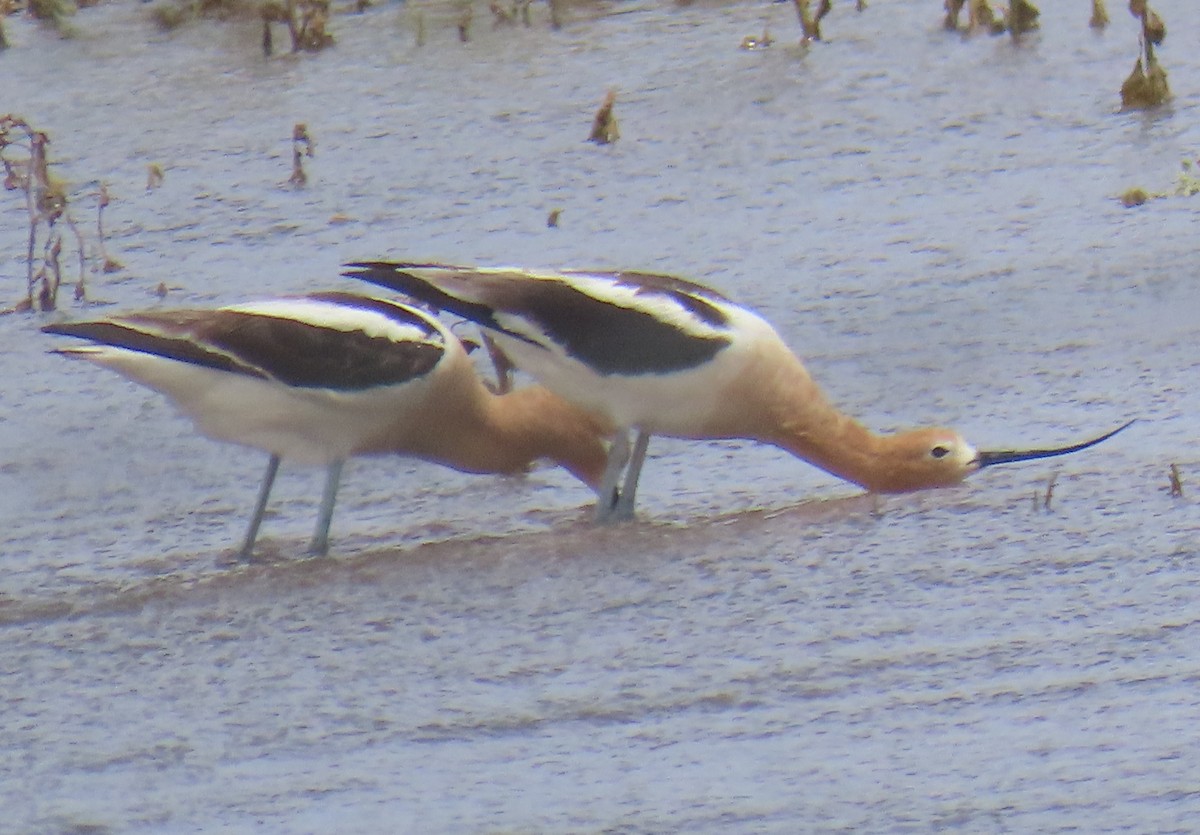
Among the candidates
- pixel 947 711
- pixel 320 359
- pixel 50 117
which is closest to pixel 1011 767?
pixel 947 711

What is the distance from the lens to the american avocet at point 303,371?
19.4 feet

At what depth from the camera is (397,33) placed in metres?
11.0

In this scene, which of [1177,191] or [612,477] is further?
[1177,191]

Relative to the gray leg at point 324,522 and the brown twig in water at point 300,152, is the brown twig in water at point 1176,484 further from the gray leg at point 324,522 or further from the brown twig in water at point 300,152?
the brown twig in water at point 300,152

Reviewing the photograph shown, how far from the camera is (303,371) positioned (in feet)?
19.4

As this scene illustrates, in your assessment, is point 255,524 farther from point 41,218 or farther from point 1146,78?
point 1146,78

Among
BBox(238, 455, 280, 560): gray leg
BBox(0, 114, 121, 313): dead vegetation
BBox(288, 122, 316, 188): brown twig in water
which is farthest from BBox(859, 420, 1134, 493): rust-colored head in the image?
BBox(288, 122, 316, 188): brown twig in water

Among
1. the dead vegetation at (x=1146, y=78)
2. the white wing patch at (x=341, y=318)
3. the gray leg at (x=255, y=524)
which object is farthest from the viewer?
the dead vegetation at (x=1146, y=78)

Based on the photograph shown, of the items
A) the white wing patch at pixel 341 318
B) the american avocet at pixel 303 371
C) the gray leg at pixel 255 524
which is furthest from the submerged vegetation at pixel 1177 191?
the gray leg at pixel 255 524

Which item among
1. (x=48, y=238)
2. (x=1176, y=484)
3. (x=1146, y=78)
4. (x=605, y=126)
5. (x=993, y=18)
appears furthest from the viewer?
(x=993, y=18)

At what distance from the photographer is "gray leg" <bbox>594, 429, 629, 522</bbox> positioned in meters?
5.97

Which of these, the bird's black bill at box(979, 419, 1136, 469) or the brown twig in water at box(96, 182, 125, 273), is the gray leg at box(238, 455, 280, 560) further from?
the brown twig in water at box(96, 182, 125, 273)

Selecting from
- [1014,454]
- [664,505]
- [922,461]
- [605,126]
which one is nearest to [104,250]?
[605,126]

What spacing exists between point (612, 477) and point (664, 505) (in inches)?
8.9
